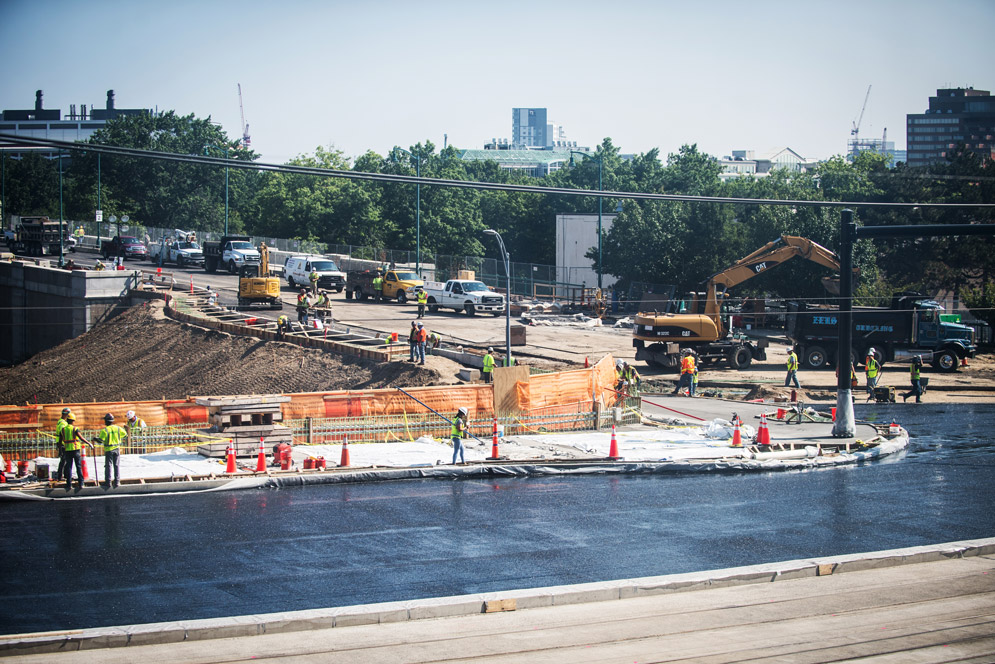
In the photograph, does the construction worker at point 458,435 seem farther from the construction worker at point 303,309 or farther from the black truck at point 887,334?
the construction worker at point 303,309

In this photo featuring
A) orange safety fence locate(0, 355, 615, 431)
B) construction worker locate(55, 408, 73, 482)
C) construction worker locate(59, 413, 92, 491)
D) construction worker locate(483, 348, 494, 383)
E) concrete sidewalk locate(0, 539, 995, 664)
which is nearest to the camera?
concrete sidewalk locate(0, 539, 995, 664)

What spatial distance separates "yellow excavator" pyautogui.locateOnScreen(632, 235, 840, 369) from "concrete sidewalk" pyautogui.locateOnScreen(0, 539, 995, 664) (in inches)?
1022

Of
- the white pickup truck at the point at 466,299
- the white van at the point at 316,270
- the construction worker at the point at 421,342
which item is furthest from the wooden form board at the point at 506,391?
the white van at the point at 316,270

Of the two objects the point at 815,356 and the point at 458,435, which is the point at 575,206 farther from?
the point at 458,435

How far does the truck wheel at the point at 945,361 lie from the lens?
40.9m

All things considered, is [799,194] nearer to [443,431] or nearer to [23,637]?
[443,431]

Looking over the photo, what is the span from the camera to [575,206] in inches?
3494

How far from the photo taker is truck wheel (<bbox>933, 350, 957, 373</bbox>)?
40906mm

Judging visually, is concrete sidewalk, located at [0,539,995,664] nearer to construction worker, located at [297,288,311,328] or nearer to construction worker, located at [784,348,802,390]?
construction worker, located at [784,348,802,390]

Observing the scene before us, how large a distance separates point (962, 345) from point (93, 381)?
41360 millimetres

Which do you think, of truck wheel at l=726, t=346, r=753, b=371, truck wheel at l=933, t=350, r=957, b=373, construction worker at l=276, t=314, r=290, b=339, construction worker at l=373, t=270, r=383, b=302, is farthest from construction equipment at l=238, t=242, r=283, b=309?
truck wheel at l=933, t=350, r=957, b=373

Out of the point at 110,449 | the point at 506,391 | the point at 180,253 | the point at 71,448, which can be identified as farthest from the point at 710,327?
the point at 180,253

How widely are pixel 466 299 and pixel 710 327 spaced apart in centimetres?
1653

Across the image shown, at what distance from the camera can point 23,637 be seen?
11.2 meters
